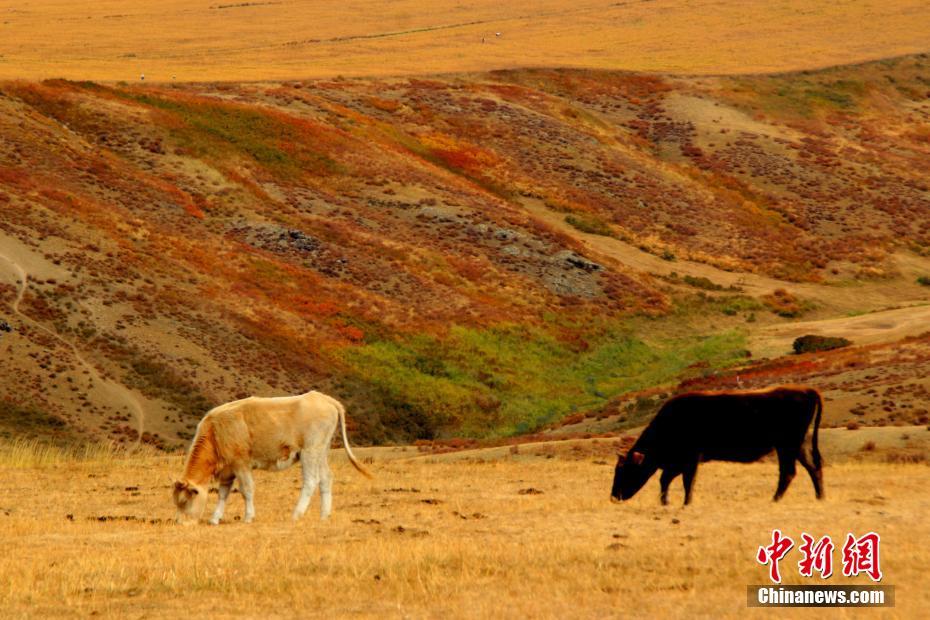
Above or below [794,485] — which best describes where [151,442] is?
below

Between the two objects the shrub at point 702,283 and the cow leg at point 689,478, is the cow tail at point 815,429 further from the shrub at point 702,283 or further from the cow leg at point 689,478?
the shrub at point 702,283

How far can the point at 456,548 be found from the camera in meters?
20.5

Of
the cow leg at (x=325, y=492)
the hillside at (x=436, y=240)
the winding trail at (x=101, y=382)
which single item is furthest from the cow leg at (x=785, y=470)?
the winding trail at (x=101, y=382)

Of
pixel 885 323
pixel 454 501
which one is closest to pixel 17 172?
pixel 885 323

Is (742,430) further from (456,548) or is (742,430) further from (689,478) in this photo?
(456,548)

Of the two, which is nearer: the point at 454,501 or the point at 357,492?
the point at 454,501

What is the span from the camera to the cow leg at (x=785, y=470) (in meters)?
24.0

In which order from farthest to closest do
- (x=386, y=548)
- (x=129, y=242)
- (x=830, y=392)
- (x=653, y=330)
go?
(x=653, y=330), (x=129, y=242), (x=830, y=392), (x=386, y=548)

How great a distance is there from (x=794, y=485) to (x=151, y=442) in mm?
26217

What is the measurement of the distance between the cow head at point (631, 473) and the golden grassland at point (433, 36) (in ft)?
295

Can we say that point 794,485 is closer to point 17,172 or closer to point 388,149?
point 17,172

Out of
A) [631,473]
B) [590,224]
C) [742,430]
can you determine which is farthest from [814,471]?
[590,224]

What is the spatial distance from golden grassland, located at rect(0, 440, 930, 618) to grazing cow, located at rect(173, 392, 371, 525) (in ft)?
1.82

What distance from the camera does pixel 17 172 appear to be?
68812 millimetres
